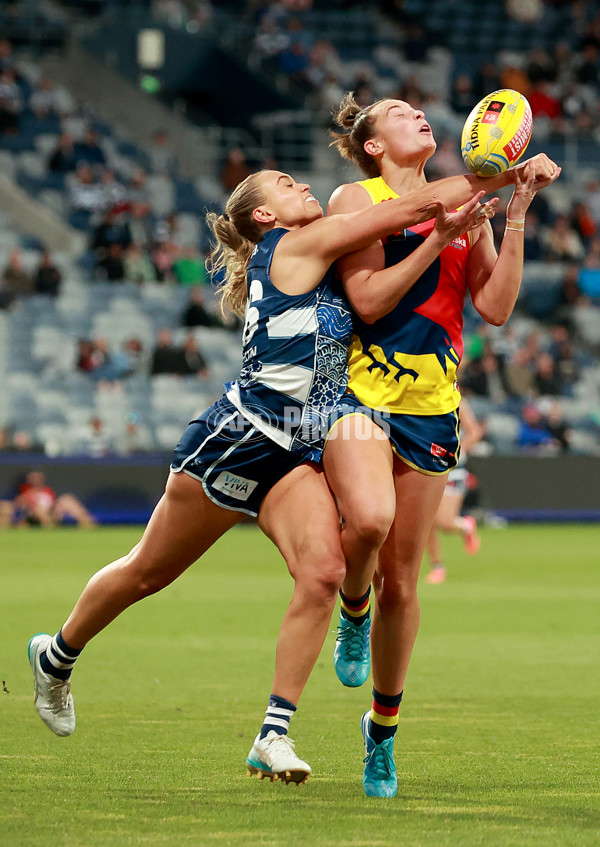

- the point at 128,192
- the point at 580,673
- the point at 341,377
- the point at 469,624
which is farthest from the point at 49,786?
the point at 128,192

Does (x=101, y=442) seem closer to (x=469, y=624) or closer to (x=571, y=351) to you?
(x=571, y=351)

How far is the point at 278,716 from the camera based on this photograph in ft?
15.4

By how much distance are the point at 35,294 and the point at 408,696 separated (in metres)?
15.2

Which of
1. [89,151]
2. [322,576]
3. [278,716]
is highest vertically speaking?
[322,576]

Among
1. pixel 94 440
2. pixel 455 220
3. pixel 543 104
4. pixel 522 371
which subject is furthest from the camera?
pixel 543 104

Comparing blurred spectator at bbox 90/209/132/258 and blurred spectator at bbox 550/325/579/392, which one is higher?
blurred spectator at bbox 90/209/132/258

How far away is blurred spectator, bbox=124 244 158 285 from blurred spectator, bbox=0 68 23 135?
3.40 m

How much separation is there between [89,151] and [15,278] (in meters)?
3.49

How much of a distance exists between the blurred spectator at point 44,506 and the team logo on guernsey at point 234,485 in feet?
49.0

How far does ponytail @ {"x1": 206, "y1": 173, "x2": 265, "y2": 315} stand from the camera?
527 cm

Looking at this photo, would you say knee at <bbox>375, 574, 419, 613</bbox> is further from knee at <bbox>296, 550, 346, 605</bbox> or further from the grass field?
the grass field

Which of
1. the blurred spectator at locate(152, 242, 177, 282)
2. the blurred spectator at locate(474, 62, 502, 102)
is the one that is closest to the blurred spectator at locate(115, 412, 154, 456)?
the blurred spectator at locate(152, 242, 177, 282)

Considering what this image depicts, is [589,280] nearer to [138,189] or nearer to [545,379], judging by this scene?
[545,379]

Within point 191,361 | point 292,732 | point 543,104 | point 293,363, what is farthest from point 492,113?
point 543,104
